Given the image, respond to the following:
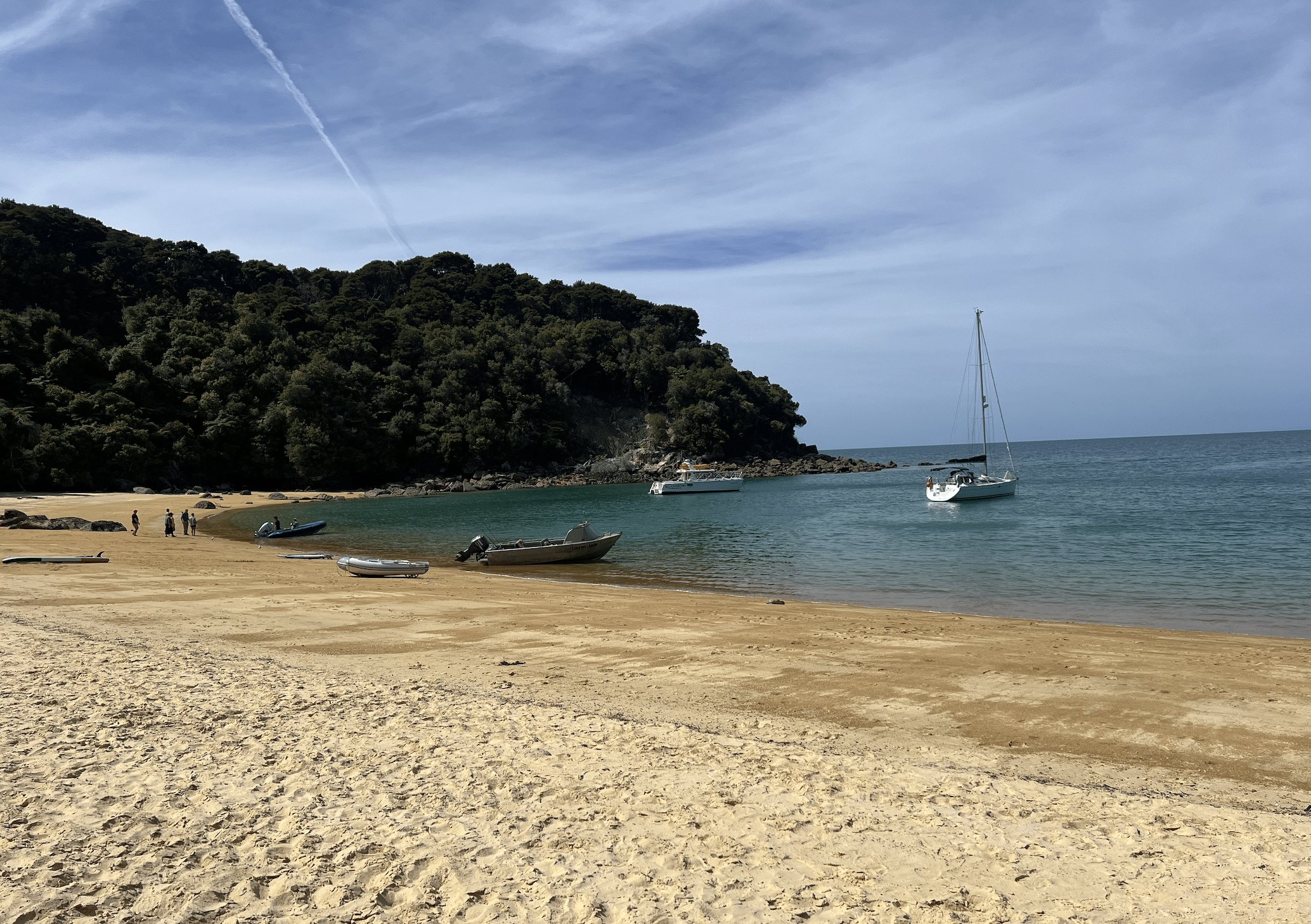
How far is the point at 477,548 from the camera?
26641mm

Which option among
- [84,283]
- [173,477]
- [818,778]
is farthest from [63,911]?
[84,283]

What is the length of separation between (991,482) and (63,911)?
56.2m

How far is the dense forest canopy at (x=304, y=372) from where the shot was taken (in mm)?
61800

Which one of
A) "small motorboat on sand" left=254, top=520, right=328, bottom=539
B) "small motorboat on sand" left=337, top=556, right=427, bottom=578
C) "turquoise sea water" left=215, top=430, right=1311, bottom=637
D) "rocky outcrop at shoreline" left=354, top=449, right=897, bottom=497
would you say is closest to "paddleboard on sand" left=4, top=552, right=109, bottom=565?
"small motorboat on sand" left=337, top=556, right=427, bottom=578

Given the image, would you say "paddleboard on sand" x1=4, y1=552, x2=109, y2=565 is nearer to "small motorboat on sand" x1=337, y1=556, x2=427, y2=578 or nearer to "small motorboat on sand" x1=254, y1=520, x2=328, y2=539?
"small motorboat on sand" x1=337, y1=556, x2=427, y2=578

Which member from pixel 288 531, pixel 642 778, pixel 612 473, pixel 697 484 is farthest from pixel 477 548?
pixel 612 473

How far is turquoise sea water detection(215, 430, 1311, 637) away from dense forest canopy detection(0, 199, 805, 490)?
15.9 meters

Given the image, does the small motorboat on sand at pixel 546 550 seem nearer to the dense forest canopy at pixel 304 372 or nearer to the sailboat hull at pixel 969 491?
the sailboat hull at pixel 969 491

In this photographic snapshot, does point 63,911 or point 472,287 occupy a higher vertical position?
point 472,287

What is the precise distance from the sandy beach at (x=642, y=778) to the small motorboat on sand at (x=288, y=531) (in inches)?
897

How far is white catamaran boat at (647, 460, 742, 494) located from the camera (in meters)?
71.4

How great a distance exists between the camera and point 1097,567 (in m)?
23.0

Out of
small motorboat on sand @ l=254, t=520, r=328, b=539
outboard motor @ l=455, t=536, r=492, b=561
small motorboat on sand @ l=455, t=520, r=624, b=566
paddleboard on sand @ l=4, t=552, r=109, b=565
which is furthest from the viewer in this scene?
small motorboat on sand @ l=254, t=520, r=328, b=539

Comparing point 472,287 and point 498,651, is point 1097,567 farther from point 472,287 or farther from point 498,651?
point 472,287
